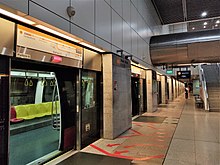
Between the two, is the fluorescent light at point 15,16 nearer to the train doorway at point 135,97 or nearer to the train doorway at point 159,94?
the train doorway at point 135,97

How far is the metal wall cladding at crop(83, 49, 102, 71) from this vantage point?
13.8ft

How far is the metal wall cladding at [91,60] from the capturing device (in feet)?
13.8

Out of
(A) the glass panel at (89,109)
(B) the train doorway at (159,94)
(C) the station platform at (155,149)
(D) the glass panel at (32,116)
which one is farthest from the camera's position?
(B) the train doorway at (159,94)

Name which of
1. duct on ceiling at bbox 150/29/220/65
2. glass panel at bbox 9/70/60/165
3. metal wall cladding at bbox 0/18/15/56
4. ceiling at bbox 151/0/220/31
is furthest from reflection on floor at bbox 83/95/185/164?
ceiling at bbox 151/0/220/31

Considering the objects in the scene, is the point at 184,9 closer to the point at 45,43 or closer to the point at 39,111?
the point at 39,111

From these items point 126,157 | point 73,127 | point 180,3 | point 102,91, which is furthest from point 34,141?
point 180,3

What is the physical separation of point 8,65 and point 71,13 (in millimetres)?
1419

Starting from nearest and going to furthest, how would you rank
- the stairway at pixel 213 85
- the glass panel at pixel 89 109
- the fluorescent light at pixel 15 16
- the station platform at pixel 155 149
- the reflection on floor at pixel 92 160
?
1. the fluorescent light at pixel 15 16
2. the reflection on floor at pixel 92 160
3. the station platform at pixel 155 149
4. the glass panel at pixel 89 109
5. the stairway at pixel 213 85

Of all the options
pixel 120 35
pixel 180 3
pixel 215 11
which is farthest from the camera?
pixel 215 11

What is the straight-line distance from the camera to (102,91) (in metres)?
4.93

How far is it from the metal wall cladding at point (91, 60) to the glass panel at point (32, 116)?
829mm

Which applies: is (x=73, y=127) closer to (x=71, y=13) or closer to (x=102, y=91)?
(x=102, y=91)

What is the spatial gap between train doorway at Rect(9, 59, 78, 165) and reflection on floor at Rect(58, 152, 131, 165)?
45 centimetres

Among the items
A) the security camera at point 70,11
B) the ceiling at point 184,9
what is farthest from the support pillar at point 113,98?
the ceiling at point 184,9
